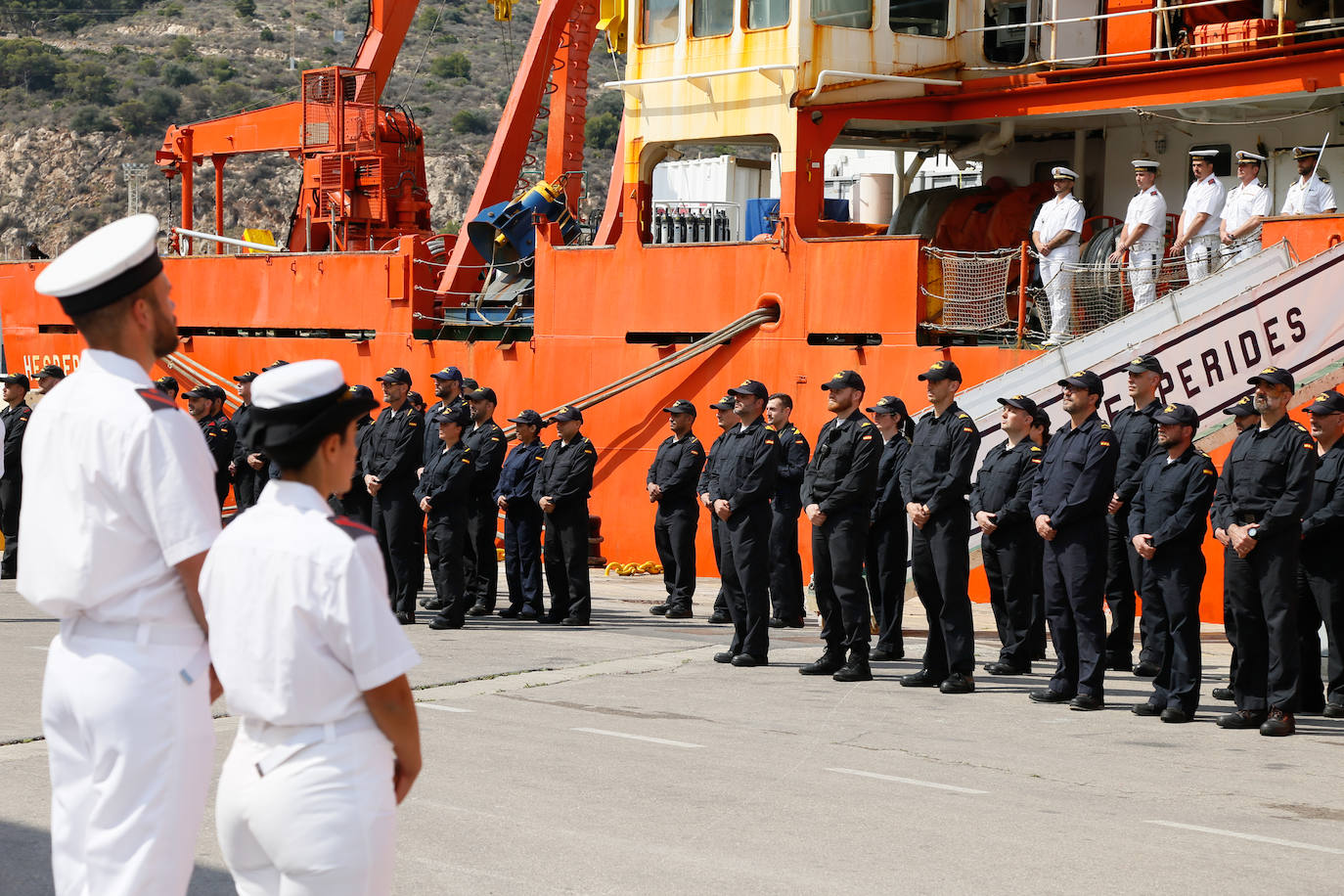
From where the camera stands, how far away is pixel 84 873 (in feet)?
9.91

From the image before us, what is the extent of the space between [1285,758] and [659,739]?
2795 millimetres

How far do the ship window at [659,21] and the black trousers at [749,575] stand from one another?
7.18 meters

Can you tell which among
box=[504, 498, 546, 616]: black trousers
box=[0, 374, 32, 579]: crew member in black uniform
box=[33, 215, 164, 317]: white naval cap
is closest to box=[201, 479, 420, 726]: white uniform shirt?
box=[33, 215, 164, 317]: white naval cap

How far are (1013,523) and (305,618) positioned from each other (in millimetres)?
6926

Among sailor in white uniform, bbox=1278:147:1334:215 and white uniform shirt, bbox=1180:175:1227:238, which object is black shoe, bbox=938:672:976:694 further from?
sailor in white uniform, bbox=1278:147:1334:215

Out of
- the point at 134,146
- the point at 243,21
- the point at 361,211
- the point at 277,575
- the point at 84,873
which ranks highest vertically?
the point at 243,21

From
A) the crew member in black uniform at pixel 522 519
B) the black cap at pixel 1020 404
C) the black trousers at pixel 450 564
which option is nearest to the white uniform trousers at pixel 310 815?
the black cap at pixel 1020 404

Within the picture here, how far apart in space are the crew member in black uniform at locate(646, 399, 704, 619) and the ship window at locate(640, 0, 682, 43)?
4835mm

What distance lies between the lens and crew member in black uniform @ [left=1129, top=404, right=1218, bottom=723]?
768cm

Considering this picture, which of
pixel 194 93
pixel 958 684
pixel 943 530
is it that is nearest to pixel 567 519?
pixel 943 530

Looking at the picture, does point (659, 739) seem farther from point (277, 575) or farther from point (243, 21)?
point (243, 21)

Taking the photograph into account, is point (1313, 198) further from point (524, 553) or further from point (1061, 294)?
point (524, 553)

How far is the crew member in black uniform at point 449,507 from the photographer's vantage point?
1084cm

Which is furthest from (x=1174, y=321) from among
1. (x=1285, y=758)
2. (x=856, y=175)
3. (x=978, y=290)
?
(x=856, y=175)
